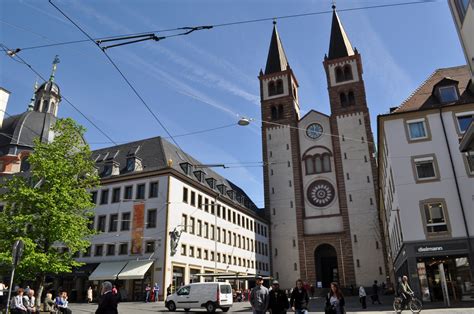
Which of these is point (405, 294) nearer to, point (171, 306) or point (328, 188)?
point (171, 306)

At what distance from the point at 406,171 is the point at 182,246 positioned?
21.5m

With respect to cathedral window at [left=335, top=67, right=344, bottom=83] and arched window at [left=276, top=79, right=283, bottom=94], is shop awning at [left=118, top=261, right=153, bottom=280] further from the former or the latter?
cathedral window at [left=335, top=67, right=344, bottom=83]

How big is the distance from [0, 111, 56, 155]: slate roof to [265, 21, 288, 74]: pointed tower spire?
37.0m

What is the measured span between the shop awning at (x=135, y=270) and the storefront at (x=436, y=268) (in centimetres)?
2100

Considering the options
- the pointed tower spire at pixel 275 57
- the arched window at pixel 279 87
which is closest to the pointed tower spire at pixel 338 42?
the pointed tower spire at pixel 275 57

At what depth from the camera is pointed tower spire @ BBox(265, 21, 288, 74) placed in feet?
221

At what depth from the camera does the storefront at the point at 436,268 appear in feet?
71.4

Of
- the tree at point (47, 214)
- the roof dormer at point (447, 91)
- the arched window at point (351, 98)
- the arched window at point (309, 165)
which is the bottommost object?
the tree at point (47, 214)

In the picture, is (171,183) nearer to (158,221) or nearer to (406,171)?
(158,221)

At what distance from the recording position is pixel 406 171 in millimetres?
24109

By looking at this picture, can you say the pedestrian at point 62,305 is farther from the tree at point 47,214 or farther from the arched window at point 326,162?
the arched window at point 326,162

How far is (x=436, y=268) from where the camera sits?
23.3m

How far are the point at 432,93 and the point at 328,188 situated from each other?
30662mm

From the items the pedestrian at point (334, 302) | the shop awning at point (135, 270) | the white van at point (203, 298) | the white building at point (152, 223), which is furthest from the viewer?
the white building at point (152, 223)
